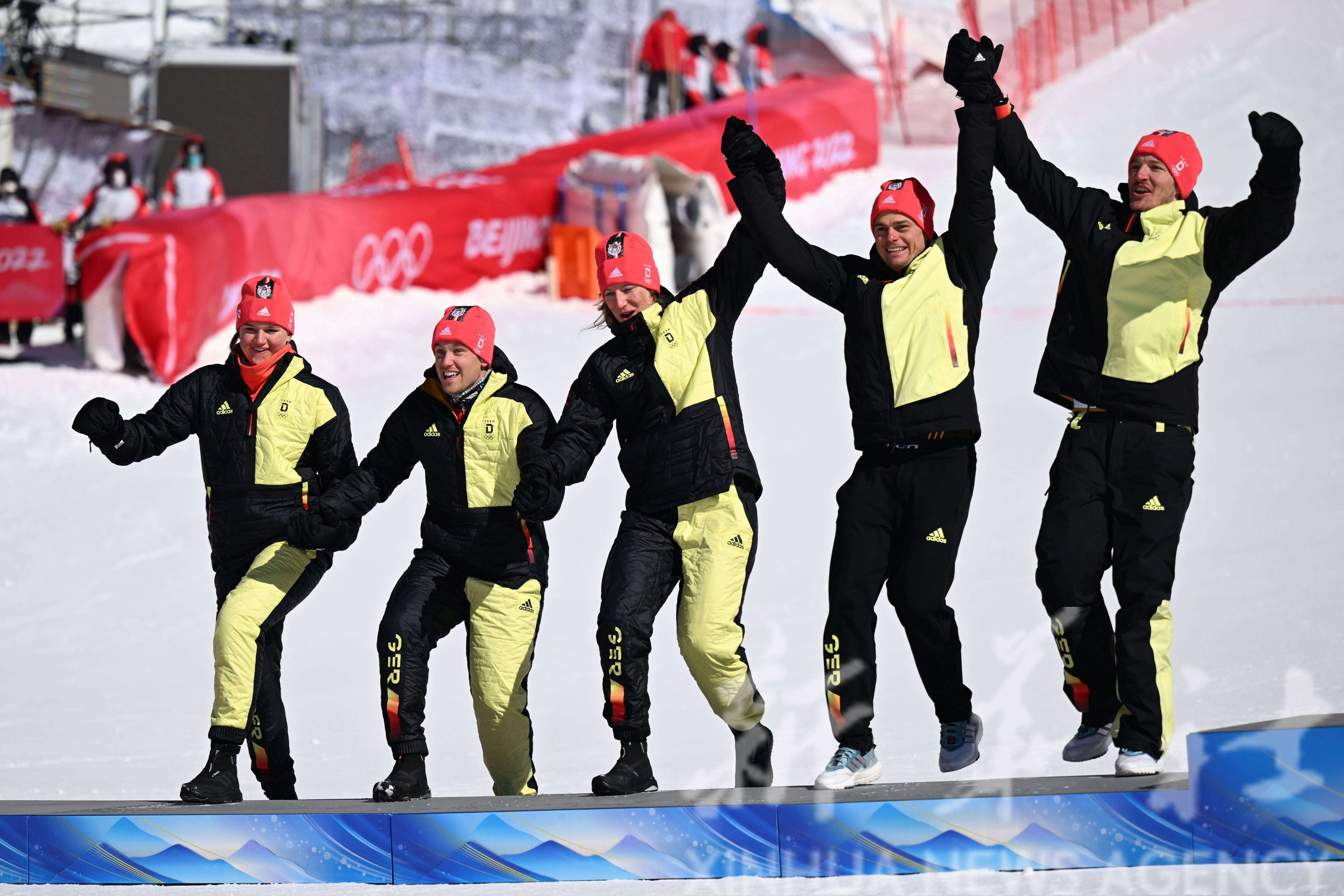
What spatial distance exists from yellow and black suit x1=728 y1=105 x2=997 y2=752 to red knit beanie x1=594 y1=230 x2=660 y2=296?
1.17 ft

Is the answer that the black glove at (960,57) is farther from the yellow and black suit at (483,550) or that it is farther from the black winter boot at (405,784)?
the black winter boot at (405,784)

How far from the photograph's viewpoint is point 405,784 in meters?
4.84

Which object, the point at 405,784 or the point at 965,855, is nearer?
the point at 965,855

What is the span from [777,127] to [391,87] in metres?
10.3

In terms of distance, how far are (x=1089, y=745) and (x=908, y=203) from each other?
1.73 m

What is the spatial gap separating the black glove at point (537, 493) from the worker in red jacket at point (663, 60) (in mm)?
16147

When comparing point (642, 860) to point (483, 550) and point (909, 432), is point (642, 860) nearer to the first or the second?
point (483, 550)

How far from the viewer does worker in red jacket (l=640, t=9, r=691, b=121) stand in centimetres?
2061

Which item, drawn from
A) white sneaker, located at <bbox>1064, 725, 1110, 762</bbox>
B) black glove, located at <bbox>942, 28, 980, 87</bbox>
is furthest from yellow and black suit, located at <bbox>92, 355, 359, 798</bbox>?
white sneaker, located at <bbox>1064, 725, 1110, 762</bbox>

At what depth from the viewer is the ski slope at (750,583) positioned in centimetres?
645

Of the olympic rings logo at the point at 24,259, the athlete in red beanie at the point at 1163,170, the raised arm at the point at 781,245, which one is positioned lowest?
the olympic rings logo at the point at 24,259

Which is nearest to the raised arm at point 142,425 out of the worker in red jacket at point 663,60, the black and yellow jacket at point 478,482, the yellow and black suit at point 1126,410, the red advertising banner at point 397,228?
the black and yellow jacket at point 478,482

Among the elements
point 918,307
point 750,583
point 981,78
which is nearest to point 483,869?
point 918,307

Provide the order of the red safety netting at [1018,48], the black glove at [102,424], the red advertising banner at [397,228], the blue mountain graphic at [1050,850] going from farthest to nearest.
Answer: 1. the red safety netting at [1018,48]
2. the red advertising banner at [397,228]
3. the black glove at [102,424]
4. the blue mountain graphic at [1050,850]
